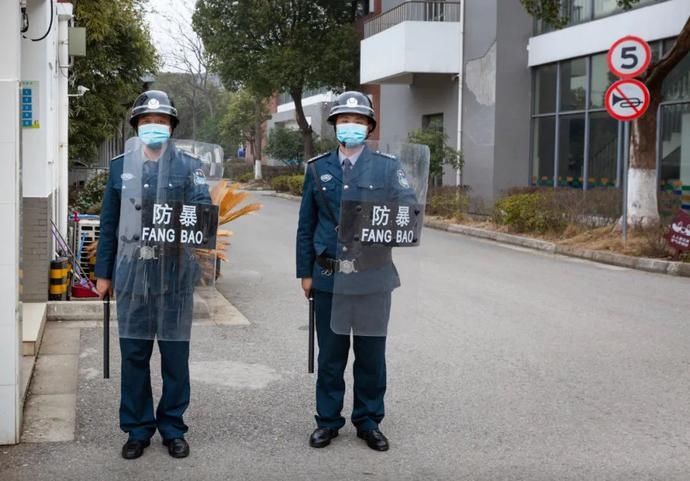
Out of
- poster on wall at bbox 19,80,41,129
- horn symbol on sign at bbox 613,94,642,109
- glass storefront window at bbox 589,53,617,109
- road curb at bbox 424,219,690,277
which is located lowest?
road curb at bbox 424,219,690,277

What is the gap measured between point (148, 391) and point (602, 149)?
18118 mm

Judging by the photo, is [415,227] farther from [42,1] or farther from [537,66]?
[537,66]

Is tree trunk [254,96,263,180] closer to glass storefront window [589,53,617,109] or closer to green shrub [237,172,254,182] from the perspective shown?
green shrub [237,172,254,182]

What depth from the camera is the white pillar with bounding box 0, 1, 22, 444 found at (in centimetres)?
530

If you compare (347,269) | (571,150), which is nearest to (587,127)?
(571,150)

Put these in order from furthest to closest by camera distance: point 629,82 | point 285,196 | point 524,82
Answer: point 285,196
point 524,82
point 629,82

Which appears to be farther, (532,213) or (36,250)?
(532,213)

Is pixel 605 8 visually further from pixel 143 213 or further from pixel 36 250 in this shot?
pixel 143 213

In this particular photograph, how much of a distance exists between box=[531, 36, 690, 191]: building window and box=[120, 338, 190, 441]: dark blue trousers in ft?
53.2

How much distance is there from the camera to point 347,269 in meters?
5.41

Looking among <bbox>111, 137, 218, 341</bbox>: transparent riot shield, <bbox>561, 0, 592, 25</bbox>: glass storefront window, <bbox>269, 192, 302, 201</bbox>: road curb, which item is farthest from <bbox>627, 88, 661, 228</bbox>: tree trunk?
<bbox>269, 192, 302, 201</bbox>: road curb

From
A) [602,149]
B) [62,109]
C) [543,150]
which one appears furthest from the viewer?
[543,150]

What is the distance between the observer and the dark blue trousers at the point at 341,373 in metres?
5.57

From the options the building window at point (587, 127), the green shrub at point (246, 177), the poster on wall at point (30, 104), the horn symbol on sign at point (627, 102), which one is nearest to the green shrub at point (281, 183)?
the green shrub at point (246, 177)
